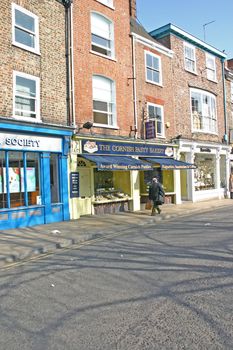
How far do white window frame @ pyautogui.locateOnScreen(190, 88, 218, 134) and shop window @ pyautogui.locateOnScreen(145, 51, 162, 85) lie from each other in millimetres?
3408

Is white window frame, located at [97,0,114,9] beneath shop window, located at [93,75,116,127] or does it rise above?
above

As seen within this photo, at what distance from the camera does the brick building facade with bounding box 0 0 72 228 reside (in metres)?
11.8

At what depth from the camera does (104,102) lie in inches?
630

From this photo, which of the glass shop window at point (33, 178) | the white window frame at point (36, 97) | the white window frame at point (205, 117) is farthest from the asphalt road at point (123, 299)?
the white window frame at point (205, 117)

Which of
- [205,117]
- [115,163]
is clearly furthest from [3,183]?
[205,117]

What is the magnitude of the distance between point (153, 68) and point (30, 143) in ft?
32.3

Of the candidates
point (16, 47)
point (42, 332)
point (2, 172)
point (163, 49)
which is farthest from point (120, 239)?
point (163, 49)

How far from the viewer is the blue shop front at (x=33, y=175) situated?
11.7m

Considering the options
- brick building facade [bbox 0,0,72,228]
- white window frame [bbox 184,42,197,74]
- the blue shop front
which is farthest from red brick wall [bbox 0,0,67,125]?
white window frame [bbox 184,42,197,74]

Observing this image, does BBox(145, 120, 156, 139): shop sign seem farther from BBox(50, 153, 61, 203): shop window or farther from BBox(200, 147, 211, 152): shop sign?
BBox(200, 147, 211, 152): shop sign

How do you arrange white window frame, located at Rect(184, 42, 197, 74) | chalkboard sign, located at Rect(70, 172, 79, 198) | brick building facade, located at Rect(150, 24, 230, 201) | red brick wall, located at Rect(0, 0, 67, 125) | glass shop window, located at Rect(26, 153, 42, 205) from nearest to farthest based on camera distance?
red brick wall, located at Rect(0, 0, 67, 125) < glass shop window, located at Rect(26, 153, 42, 205) < chalkboard sign, located at Rect(70, 172, 79, 198) < brick building facade, located at Rect(150, 24, 230, 201) < white window frame, located at Rect(184, 42, 197, 74)

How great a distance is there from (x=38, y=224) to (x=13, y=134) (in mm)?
3482

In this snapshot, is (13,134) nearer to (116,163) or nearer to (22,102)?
(22,102)

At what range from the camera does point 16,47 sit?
1232 centimetres
